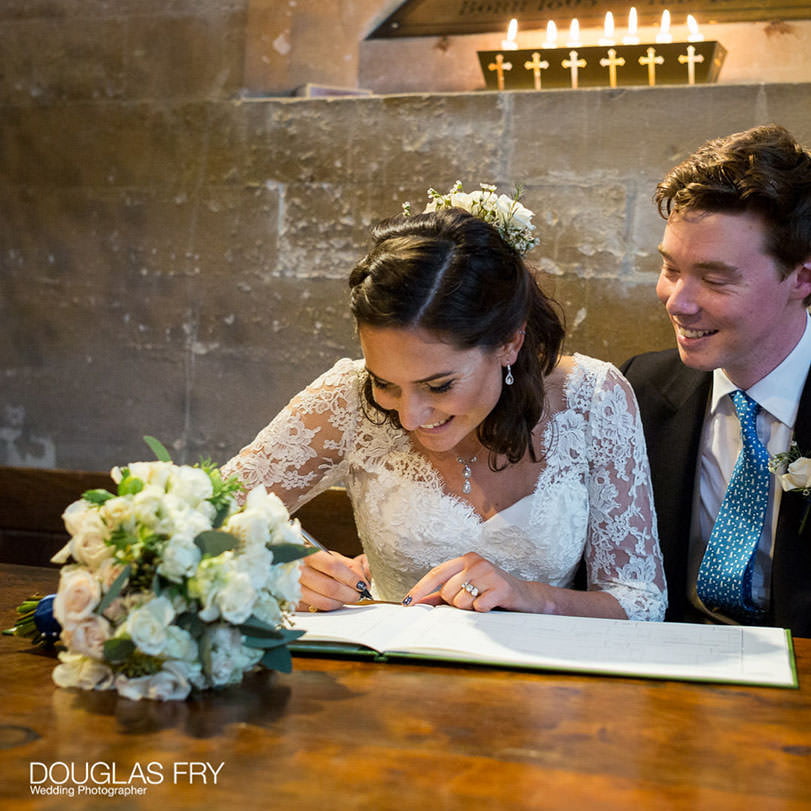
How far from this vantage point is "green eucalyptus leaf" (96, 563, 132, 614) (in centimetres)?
123

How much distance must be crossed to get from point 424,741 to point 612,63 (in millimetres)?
2470

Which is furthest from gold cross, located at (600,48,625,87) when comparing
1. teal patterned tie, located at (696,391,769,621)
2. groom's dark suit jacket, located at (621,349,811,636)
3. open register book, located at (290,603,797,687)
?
open register book, located at (290,603,797,687)

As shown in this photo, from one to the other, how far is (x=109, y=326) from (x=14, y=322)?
1.27 ft

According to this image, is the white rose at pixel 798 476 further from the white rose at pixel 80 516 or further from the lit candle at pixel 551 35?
the lit candle at pixel 551 35

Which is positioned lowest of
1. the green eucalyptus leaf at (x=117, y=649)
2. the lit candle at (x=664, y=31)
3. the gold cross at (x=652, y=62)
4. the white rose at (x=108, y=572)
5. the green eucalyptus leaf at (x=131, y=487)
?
the green eucalyptus leaf at (x=117, y=649)

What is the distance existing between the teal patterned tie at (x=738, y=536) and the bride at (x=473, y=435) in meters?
0.24

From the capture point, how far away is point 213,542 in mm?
1292

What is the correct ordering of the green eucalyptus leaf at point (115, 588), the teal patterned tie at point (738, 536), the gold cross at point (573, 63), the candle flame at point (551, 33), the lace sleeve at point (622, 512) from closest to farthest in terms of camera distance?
1. the green eucalyptus leaf at point (115, 588)
2. the lace sleeve at point (622, 512)
3. the teal patterned tie at point (738, 536)
4. the gold cross at point (573, 63)
5. the candle flame at point (551, 33)

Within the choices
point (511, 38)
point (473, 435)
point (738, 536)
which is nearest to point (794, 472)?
point (738, 536)

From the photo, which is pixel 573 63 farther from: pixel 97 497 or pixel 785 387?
pixel 97 497

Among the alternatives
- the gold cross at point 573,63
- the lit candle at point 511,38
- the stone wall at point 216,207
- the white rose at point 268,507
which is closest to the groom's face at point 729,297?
the stone wall at point 216,207

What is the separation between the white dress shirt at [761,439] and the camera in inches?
96.0

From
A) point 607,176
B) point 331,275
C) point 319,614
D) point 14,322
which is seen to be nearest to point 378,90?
point 331,275

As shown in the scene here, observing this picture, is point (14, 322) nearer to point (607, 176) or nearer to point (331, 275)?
point (331, 275)
